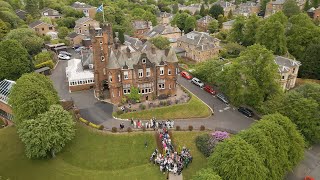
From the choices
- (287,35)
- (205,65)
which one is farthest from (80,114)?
(287,35)

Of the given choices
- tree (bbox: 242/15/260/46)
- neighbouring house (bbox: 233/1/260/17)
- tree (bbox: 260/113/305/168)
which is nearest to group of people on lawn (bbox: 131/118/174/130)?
tree (bbox: 260/113/305/168)

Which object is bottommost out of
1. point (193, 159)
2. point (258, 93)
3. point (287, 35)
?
point (193, 159)

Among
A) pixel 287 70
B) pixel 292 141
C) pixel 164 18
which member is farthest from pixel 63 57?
pixel 164 18

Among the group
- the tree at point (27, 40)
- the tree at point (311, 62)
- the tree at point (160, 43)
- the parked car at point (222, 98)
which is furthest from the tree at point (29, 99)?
the tree at point (311, 62)

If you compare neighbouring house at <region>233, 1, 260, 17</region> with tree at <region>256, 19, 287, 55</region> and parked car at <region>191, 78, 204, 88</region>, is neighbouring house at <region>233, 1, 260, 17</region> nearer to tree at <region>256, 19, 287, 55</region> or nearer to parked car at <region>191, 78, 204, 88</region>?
tree at <region>256, 19, 287, 55</region>

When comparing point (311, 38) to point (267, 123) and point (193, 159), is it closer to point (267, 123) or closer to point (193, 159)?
point (267, 123)

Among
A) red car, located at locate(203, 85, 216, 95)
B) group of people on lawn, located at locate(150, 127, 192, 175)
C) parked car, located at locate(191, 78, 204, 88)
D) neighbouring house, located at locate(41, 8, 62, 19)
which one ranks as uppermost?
neighbouring house, located at locate(41, 8, 62, 19)

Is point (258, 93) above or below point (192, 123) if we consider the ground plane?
above
